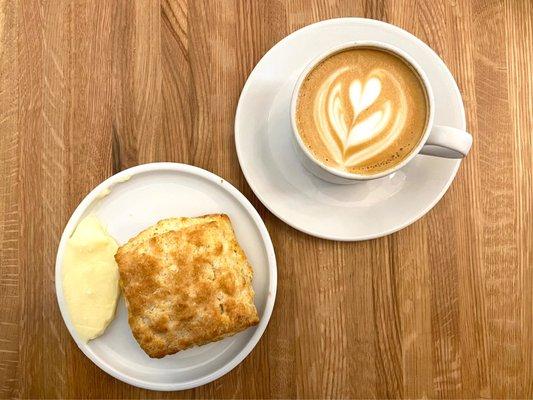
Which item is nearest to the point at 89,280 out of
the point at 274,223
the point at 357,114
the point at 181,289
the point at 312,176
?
the point at 181,289

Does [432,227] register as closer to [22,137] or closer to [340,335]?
[340,335]

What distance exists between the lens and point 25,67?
1348 mm

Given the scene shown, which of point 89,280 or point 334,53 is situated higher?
point 334,53

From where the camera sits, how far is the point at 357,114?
112 cm

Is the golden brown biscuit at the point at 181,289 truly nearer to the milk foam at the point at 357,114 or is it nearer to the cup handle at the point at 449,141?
the milk foam at the point at 357,114

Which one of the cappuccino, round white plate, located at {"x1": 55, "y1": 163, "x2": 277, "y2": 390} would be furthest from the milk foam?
round white plate, located at {"x1": 55, "y1": 163, "x2": 277, "y2": 390}

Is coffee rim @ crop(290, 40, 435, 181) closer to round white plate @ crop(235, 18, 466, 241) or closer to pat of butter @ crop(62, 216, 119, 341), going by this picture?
round white plate @ crop(235, 18, 466, 241)

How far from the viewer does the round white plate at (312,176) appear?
1205 mm

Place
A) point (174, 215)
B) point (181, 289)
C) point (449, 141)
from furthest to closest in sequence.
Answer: point (174, 215)
point (181, 289)
point (449, 141)

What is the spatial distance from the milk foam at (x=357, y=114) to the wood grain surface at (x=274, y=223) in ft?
0.93

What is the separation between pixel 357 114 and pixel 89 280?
27.4 inches

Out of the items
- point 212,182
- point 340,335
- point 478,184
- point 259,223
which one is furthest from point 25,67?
point 478,184

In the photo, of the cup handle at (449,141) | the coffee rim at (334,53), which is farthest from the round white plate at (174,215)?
the cup handle at (449,141)

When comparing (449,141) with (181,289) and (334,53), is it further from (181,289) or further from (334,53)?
(181,289)
